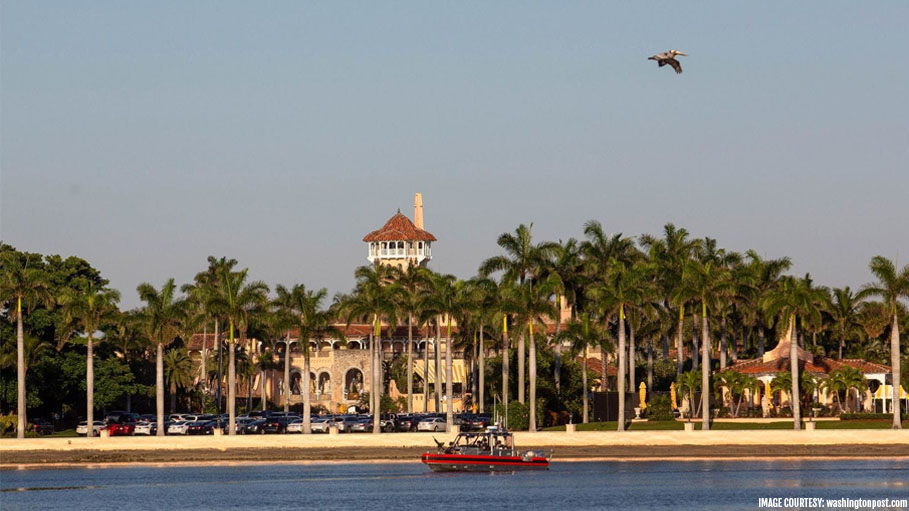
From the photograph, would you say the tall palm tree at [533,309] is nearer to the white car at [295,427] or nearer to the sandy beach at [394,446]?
the sandy beach at [394,446]

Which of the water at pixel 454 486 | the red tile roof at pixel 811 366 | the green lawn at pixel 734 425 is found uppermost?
the red tile roof at pixel 811 366

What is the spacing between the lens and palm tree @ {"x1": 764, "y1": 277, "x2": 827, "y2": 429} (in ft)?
312

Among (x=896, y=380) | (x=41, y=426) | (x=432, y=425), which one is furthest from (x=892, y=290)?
(x=41, y=426)

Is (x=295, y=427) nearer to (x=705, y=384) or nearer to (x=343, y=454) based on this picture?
(x=343, y=454)

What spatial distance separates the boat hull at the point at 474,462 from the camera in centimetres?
8300

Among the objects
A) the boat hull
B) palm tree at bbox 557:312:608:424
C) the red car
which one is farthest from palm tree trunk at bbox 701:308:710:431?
the red car

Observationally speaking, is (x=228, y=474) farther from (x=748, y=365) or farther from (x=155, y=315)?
(x=748, y=365)

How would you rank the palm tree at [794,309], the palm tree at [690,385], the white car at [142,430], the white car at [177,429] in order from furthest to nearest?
the white car at [142,430], the white car at [177,429], the palm tree at [690,385], the palm tree at [794,309]

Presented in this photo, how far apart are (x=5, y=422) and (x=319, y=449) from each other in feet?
78.6

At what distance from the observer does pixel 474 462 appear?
83.2 metres

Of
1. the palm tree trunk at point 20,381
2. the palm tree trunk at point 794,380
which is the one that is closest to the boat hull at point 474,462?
the palm tree trunk at point 794,380

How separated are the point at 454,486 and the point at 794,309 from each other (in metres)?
28.8

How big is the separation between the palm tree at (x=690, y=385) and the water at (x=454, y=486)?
1714 centimetres

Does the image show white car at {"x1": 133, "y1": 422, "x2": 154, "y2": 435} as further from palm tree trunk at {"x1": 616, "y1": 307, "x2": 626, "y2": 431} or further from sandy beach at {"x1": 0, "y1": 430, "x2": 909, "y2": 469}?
palm tree trunk at {"x1": 616, "y1": 307, "x2": 626, "y2": 431}
